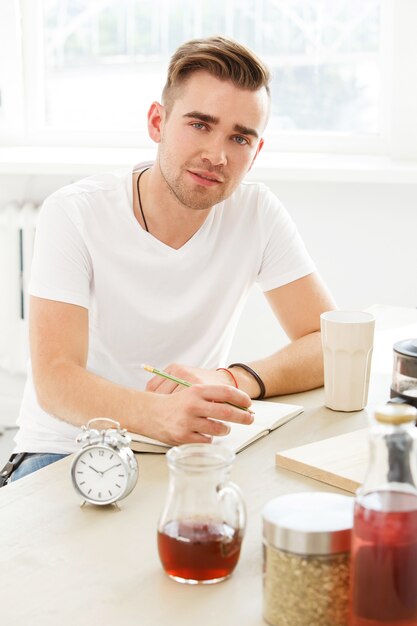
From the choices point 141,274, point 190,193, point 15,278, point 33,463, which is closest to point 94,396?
point 33,463

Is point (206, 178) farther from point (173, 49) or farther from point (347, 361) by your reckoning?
point (173, 49)

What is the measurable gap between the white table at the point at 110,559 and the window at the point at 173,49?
6.93 ft

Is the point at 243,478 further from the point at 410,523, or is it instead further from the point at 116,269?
the point at 116,269

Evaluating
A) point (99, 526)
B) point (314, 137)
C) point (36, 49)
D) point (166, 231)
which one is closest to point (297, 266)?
point (166, 231)

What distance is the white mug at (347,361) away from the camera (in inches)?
62.2

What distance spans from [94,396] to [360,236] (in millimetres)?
1671

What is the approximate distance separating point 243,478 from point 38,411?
676mm

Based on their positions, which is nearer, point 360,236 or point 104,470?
point 104,470

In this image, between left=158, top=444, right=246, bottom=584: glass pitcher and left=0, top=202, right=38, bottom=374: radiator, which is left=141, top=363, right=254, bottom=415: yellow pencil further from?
left=0, top=202, right=38, bottom=374: radiator

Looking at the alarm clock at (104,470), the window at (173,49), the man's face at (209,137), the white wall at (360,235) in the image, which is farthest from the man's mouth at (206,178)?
the window at (173,49)

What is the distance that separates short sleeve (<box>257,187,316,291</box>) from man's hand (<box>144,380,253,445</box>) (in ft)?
2.10

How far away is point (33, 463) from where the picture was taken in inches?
68.6

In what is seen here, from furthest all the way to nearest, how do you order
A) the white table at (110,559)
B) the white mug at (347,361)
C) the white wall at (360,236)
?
the white wall at (360,236) < the white mug at (347,361) < the white table at (110,559)

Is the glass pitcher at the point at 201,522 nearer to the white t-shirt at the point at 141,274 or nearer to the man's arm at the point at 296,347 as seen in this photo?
the man's arm at the point at 296,347
